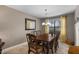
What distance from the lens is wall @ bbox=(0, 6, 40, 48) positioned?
177 cm

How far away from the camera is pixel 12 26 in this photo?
1.86 metres

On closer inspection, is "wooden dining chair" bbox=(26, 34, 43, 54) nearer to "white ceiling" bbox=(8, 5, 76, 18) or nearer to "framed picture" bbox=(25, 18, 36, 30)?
"framed picture" bbox=(25, 18, 36, 30)

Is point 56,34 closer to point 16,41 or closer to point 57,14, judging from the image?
point 57,14

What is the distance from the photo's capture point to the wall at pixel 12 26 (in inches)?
69.8

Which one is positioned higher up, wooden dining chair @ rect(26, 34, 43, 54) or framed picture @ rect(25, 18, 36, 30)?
framed picture @ rect(25, 18, 36, 30)

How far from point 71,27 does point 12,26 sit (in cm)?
119

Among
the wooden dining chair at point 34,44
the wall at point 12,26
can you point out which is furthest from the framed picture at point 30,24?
the wooden dining chair at point 34,44

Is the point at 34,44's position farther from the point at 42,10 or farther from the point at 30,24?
the point at 42,10

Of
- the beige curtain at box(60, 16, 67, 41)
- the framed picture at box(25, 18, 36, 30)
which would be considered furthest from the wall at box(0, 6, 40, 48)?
the beige curtain at box(60, 16, 67, 41)

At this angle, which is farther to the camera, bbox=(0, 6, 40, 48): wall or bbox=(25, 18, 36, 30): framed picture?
bbox=(25, 18, 36, 30): framed picture

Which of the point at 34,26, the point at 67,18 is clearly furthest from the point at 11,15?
the point at 67,18

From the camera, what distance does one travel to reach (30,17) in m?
1.90

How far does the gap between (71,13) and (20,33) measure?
1.14 metres

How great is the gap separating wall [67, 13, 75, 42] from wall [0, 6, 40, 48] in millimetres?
626
